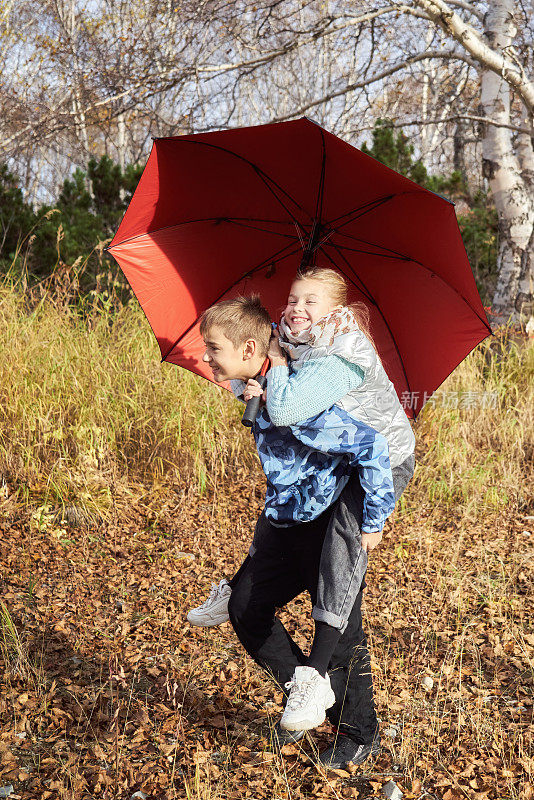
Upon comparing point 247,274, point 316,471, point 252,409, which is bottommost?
point 316,471

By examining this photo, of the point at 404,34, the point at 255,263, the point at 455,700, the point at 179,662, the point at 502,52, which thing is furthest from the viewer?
the point at 404,34

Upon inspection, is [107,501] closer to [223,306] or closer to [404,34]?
[223,306]

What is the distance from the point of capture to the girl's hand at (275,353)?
6.95ft

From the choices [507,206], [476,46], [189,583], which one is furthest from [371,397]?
[507,206]

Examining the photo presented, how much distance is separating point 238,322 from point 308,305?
0.77 feet

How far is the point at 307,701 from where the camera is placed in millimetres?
1887

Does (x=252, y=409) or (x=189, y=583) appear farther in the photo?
(x=189, y=583)

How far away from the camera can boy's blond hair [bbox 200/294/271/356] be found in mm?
2115

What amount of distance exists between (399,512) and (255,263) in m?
2.67

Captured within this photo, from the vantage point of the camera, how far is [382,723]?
2.80m

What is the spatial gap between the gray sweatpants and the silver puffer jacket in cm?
25

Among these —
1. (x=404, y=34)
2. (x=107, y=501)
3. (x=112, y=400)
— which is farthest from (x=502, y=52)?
(x=107, y=501)

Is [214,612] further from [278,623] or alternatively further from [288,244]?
[288,244]

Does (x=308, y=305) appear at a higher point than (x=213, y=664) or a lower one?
higher
